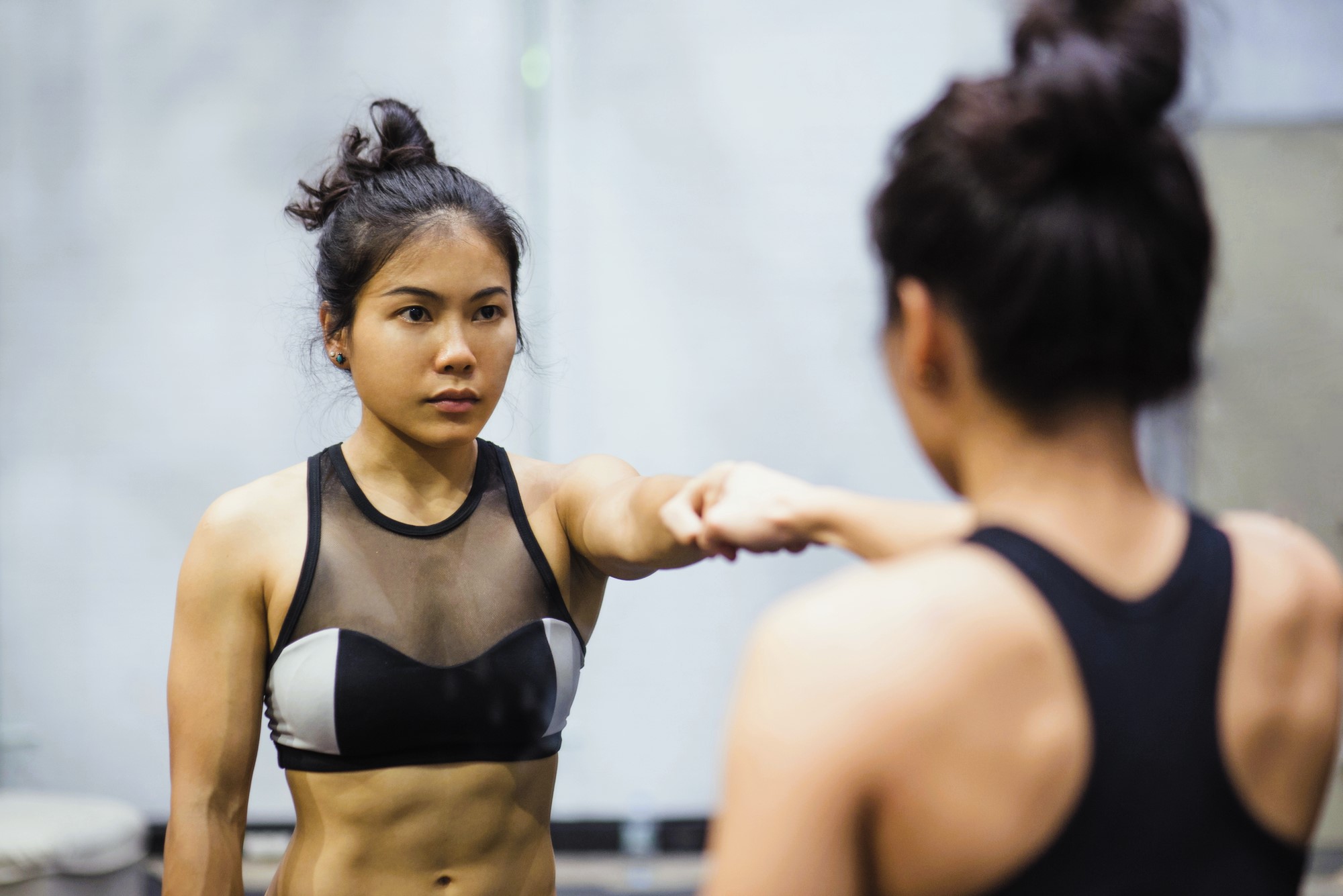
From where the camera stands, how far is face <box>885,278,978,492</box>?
689 millimetres

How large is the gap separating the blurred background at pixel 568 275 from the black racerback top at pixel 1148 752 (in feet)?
7.84

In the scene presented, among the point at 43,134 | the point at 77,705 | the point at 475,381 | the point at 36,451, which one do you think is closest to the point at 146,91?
the point at 43,134

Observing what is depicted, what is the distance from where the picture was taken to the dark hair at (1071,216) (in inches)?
25.4

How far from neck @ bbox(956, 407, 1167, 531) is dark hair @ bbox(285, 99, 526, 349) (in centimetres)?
84

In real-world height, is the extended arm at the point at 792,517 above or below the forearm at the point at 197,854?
above

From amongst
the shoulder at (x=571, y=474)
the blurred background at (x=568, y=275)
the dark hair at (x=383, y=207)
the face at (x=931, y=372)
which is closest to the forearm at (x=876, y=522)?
the face at (x=931, y=372)

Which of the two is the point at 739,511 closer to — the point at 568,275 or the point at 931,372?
the point at 931,372

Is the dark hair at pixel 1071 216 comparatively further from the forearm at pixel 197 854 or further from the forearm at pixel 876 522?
the forearm at pixel 197 854

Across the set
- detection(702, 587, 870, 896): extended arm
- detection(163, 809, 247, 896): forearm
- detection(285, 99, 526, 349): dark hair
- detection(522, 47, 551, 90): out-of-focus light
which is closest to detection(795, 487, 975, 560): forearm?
detection(702, 587, 870, 896): extended arm

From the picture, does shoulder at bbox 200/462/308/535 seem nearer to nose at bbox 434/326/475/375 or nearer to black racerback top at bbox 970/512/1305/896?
nose at bbox 434/326/475/375

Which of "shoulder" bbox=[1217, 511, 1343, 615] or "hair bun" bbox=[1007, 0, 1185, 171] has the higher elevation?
"hair bun" bbox=[1007, 0, 1185, 171]

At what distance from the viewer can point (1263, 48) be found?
2965 millimetres

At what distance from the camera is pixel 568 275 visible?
3002 millimetres

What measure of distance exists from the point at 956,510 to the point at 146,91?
2.86 metres
